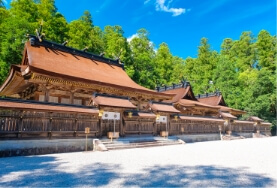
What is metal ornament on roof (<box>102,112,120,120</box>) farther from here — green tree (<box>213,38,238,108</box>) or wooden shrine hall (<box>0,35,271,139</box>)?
green tree (<box>213,38,238,108</box>)

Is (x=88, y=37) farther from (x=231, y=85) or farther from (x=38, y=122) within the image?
(x=231, y=85)

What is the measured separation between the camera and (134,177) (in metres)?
6.26

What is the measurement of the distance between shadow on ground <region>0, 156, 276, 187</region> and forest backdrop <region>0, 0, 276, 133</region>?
1689cm

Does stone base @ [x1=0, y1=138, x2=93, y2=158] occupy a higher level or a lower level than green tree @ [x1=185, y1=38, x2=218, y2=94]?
lower

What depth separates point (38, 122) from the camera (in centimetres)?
1179

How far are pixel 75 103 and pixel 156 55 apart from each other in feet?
97.1

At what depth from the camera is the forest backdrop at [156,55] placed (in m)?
22.6

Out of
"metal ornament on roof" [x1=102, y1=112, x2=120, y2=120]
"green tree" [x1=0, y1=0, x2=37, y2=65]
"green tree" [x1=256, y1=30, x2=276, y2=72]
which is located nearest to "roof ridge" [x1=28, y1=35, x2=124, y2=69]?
"green tree" [x1=0, y1=0, x2=37, y2=65]

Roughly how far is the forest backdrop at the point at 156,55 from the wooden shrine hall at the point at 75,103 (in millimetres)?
5040

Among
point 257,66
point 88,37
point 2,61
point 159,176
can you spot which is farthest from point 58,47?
point 257,66

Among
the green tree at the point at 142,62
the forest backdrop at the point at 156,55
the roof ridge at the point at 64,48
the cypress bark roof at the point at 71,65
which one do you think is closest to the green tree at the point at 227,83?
the forest backdrop at the point at 156,55

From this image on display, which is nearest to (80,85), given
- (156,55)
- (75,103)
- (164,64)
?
(75,103)

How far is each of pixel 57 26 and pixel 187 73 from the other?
30.0m

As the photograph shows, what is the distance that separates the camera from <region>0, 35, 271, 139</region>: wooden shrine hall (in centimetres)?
1157
